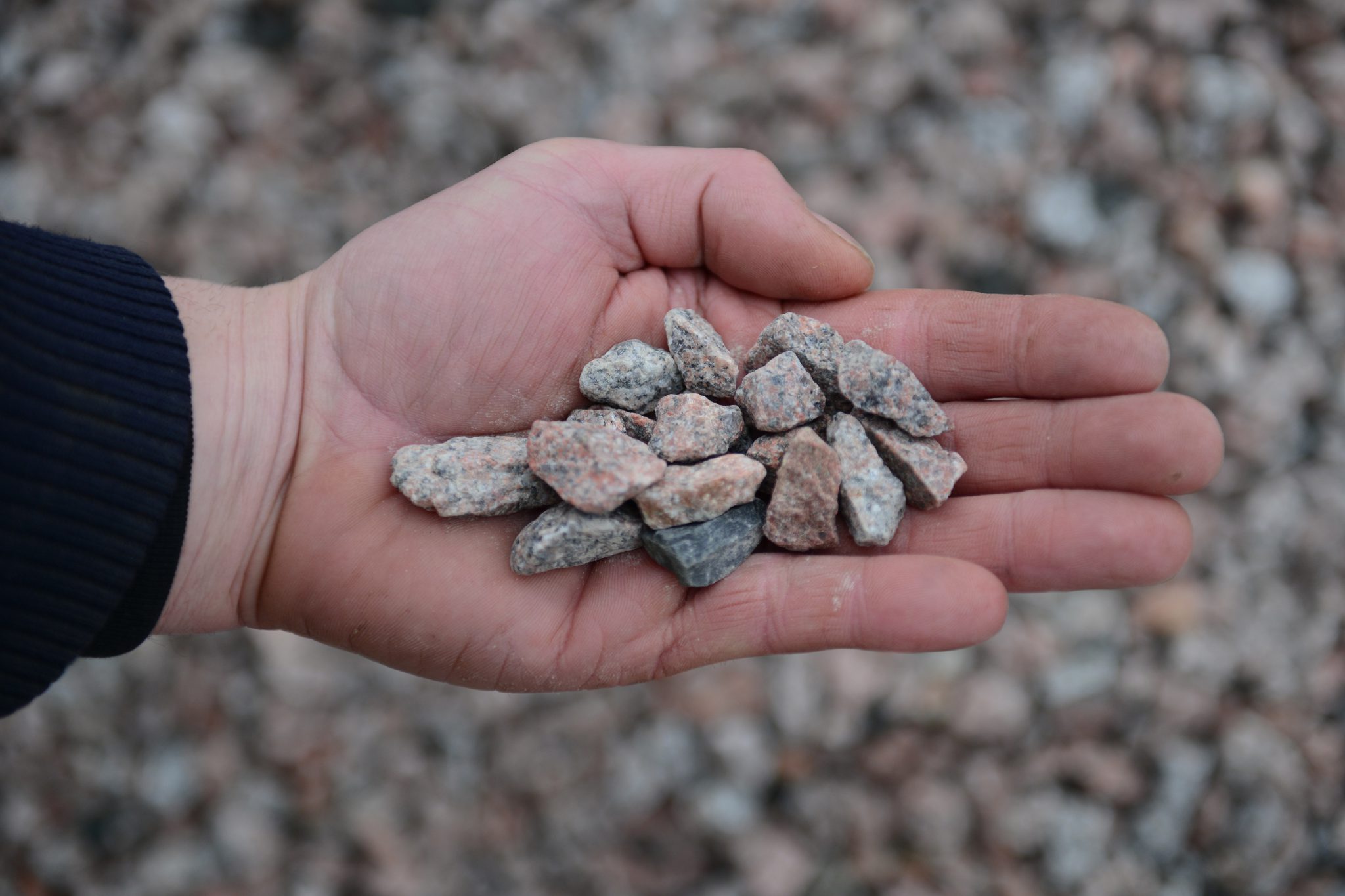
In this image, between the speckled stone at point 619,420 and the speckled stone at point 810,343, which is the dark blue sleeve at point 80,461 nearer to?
the speckled stone at point 619,420

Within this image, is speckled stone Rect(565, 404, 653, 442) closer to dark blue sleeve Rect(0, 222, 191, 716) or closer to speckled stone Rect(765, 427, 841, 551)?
speckled stone Rect(765, 427, 841, 551)

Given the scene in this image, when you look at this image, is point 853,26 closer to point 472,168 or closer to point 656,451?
point 472,168

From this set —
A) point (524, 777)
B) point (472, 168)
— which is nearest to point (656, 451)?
point (524, 777)

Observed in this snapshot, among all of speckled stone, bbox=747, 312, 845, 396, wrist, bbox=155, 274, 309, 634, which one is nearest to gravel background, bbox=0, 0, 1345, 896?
wrist, bbox=155, 274, 309, 634

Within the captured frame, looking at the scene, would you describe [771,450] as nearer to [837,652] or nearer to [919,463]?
[919,463]

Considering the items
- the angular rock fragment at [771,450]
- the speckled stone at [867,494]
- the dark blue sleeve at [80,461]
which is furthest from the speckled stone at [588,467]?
the dark blue sleeve at [80,461]

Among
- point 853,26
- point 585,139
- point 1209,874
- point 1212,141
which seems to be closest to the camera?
point 585,139
